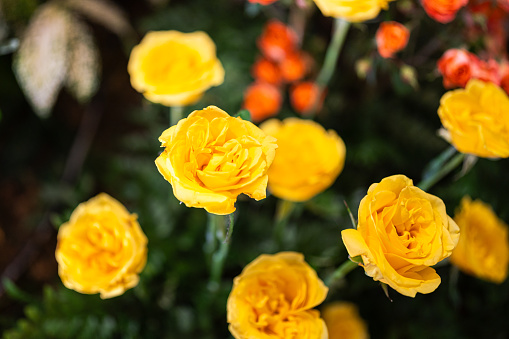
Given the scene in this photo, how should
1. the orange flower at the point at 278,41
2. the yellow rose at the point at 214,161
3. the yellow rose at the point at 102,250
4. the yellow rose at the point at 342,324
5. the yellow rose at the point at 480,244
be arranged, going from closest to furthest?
1. the yellow rose at the point at 214,161
2. the yellow rose at the point at 102,250
3. the yellow rose at the point at 480,244
4. the yellow rose at the point at 342,324
5. the orange flower at the point at 278,41

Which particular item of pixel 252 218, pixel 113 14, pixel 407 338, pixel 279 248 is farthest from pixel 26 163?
pixel 407 338

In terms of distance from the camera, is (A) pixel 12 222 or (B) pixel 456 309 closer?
(B) pixel 456 309

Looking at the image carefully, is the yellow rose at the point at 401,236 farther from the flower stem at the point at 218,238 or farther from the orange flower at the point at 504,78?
the orange flower at the point at 504,78

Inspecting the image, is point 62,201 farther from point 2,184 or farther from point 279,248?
point 279,248

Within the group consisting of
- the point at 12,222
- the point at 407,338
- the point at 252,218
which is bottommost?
the point at 12,222

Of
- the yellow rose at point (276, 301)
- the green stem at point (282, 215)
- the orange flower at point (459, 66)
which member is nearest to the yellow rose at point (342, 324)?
the green stem at point (282, 215)

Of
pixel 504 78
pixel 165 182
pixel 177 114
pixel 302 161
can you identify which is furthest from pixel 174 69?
pixel 504 78
